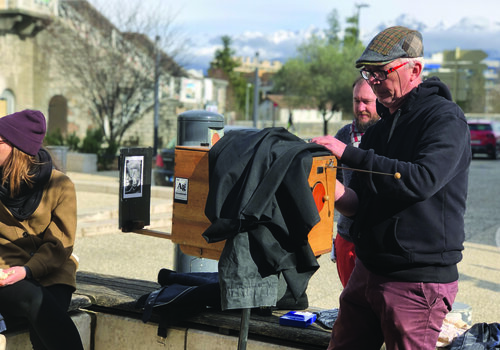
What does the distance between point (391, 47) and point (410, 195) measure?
0.60 metres

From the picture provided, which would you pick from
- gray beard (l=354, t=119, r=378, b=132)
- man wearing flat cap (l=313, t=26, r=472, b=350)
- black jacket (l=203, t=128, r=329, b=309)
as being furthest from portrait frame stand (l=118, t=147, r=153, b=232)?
man wearing flat cap (l=313, t=26, r=472, b=350)

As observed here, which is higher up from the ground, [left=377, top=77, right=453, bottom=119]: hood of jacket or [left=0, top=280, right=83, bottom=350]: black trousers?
[left=377, top=77, right=453, bottom=119]: hood of jacket

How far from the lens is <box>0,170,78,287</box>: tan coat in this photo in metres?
3.96

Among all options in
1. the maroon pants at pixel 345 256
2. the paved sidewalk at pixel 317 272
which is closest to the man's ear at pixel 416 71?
the maroon pants at pixel 345 256

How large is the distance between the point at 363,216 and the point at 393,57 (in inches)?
25.7

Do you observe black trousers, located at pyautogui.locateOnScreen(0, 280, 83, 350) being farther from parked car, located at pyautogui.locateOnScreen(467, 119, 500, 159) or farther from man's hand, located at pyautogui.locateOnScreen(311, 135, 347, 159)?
parked car, located at pyautogui.locateOnScreen(467, 119, 500, 159)

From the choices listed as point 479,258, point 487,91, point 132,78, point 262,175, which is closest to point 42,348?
point 262,175

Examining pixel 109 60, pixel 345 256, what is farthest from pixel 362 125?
pixel 109 60

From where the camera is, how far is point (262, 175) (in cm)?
284

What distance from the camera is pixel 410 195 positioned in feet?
8.67

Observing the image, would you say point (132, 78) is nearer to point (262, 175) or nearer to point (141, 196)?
point (141, 196)

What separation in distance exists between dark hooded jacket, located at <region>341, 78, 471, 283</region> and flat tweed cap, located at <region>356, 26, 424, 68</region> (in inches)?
6.3

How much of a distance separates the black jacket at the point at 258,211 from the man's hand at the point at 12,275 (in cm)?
144

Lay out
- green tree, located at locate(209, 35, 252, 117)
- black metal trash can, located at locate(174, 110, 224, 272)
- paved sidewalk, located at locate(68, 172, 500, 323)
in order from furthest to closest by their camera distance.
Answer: green tree, located at locate(209, 35, 252, 117) < paved sidewalk, located at locate(68, 172, 500, 323) < black metal trash can, located at locate(174, 110, 224, 272)
